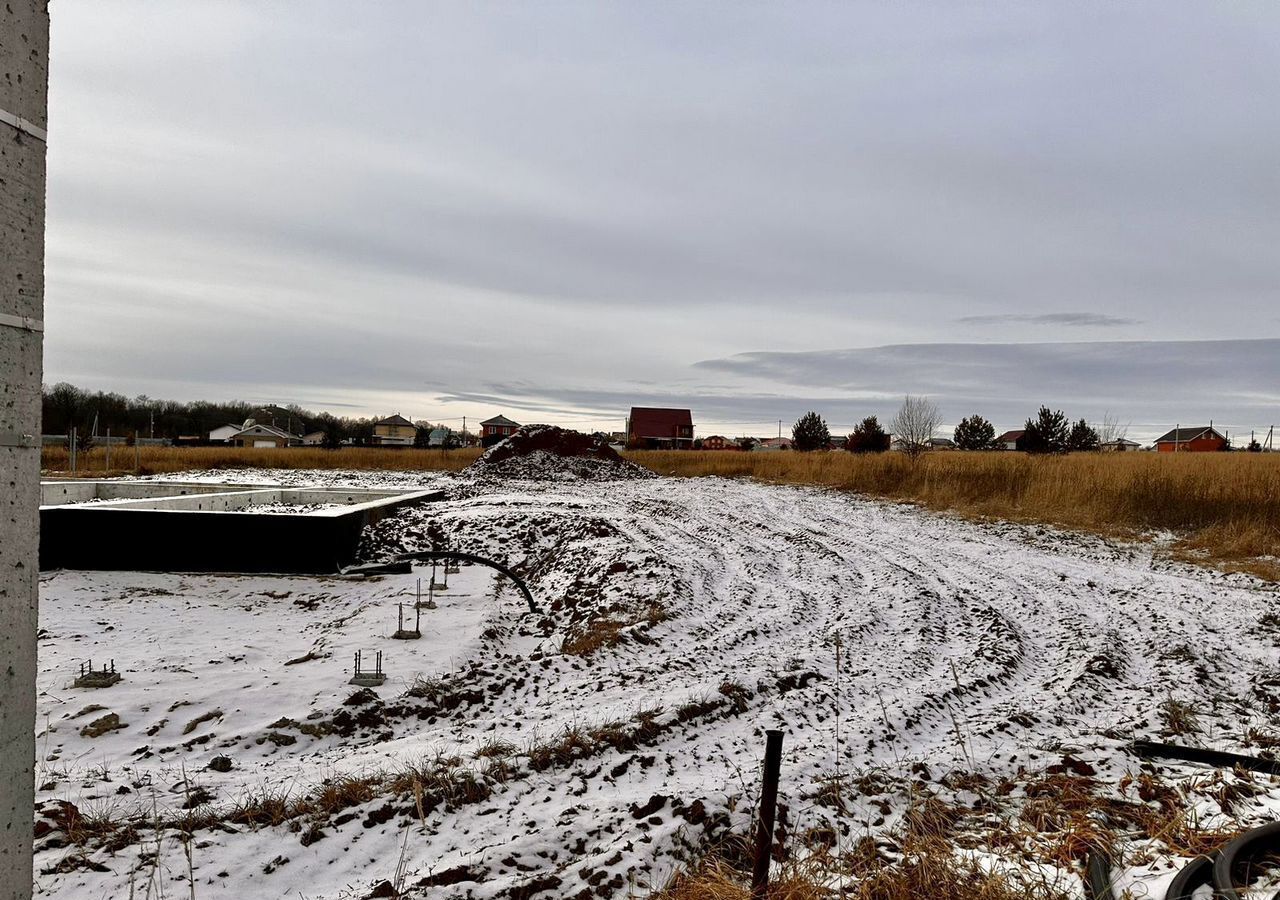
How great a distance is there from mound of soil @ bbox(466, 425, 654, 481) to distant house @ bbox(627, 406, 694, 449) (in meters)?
35.8

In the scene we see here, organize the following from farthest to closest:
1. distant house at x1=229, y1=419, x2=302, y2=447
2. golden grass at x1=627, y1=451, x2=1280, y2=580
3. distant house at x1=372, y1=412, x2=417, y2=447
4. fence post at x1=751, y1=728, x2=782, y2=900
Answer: distant house at x1=372, y1=412, x2=417, y2=447
distant house at x1=229, y1=419, x2=302, y2=447
golden grass at x1=627, y1=451, x2=1280, y2=580
fence post at x1=751, y1=728, x2=782, y2=900

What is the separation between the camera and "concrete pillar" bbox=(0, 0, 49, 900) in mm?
1887

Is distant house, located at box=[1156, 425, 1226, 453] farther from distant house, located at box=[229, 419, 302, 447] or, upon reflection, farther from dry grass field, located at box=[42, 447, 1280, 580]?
distant house, located at box=[229, 419, 302, 447]

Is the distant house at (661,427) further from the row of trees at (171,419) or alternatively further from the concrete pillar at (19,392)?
the concrete pillar at (19,392)

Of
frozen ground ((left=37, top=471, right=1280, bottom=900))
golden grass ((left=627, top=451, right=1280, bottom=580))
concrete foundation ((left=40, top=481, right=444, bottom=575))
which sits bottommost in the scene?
frozen ground ((left=37, top=471, right=1280, bottom=900))

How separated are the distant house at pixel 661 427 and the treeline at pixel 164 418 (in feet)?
78.8

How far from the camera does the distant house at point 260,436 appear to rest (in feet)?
238

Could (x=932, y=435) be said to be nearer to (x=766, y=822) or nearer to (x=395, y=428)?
(x=766, y=822)

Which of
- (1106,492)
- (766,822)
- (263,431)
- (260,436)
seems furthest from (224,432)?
(766,822)

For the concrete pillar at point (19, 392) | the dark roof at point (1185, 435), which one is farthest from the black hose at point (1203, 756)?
the dark roof at point (1185, 435)

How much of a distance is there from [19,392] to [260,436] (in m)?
83.1

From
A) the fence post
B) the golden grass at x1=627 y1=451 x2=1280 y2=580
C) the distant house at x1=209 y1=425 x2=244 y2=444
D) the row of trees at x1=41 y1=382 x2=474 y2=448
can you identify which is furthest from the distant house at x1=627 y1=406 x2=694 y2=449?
the fence post

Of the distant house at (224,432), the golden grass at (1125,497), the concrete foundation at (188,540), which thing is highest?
the distant house at (224,432)

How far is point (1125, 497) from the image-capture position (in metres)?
13.0
